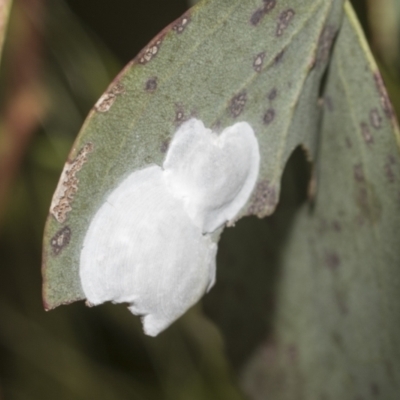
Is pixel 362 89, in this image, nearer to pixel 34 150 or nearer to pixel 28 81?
pixel 28 81

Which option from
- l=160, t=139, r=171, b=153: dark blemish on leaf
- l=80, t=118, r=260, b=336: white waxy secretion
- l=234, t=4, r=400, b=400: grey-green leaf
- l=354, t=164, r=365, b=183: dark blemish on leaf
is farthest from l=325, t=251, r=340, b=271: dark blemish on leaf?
l=160, t=139, r=171, b=153: dark blemish on leaf

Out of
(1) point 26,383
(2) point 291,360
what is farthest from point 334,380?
(1) point 26,383

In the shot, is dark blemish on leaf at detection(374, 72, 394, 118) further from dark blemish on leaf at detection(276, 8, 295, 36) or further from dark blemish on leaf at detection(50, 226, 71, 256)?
dark blemish on leaf at detection(50, 226, 71, 256)

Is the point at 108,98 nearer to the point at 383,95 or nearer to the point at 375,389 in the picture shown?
the point at 383,95

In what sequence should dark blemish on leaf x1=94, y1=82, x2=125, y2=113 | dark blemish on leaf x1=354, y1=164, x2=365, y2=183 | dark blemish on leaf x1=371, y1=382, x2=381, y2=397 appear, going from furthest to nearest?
dark blemish on leaf x1=371, y1=382, x2=381, y2=397 → dark blemish on leaf x1=354, y1=164, x2=365, y2=183 → dark blemish on leaf x1=94, y1=82, x2=125, y2=113

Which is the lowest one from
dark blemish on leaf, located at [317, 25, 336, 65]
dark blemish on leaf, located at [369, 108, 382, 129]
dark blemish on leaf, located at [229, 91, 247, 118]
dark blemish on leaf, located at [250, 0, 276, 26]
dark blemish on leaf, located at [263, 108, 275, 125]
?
dark blemish on leaf, located at [369, 108, 382, 129]
